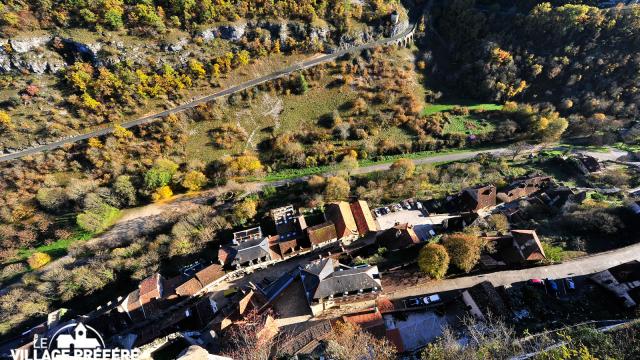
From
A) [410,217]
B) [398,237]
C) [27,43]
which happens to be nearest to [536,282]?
[398,237]

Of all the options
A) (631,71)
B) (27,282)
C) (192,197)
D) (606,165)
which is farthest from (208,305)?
(631,71)

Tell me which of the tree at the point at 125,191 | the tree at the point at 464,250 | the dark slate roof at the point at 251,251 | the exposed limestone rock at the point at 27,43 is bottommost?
the tree at the point at 464,250

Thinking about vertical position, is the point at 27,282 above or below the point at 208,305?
above

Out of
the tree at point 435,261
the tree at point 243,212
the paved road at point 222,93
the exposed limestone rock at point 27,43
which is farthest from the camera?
the exposed limestone rock at point 27,43

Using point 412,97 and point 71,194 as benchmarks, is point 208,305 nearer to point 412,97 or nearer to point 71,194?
point 71,194

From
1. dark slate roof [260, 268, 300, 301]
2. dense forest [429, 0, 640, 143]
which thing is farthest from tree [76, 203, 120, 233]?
dense forest [429, 0, 640, 143]

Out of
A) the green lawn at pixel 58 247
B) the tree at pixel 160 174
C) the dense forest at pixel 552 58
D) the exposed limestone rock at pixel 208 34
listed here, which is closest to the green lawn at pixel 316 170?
the tree at pixel 160 174

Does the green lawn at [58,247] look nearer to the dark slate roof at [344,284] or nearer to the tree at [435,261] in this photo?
the dark slate roof at [344,284]

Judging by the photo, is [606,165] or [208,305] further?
[606,165]
